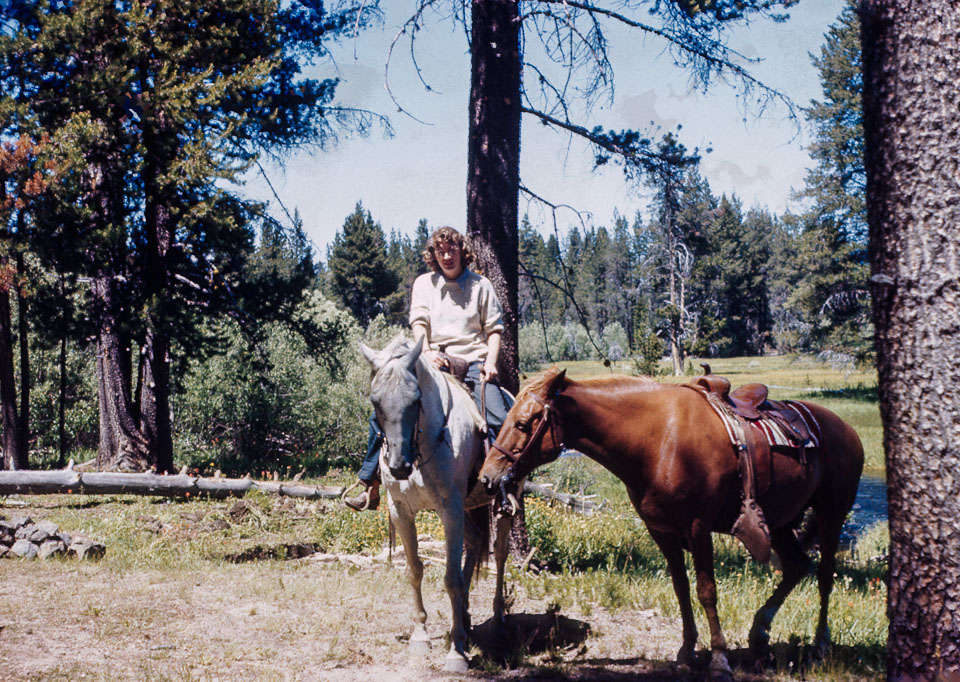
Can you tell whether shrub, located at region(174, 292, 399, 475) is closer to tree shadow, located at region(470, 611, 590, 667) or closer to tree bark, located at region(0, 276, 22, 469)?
tree bark, located at region(0, 276, 22, 469)

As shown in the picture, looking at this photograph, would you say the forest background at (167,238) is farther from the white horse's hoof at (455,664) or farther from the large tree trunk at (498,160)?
the white horse's hoof at (455,664)

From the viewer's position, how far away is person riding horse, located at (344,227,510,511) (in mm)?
5855

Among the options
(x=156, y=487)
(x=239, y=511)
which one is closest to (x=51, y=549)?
(x=239, y=511)

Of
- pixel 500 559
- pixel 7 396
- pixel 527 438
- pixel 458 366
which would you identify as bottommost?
pixel 500 559

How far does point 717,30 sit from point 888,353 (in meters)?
6.72

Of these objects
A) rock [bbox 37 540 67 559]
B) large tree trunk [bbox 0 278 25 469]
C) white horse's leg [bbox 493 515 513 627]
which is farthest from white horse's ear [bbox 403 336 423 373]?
large tree trunk [bbox 0 278 25 469]

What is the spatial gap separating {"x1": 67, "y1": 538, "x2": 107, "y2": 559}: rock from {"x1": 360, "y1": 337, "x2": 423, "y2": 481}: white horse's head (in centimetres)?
565

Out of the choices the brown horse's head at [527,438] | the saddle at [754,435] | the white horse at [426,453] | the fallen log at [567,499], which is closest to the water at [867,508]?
the fallen log at [567,499]

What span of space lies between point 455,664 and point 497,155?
541 centimetres

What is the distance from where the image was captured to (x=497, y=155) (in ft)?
26.5

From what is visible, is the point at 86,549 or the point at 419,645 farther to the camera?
the point at 86,549

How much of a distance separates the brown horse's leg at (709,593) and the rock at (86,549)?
7.07 metres

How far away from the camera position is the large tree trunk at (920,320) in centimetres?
317

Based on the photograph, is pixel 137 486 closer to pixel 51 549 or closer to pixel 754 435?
pixel 51 549
